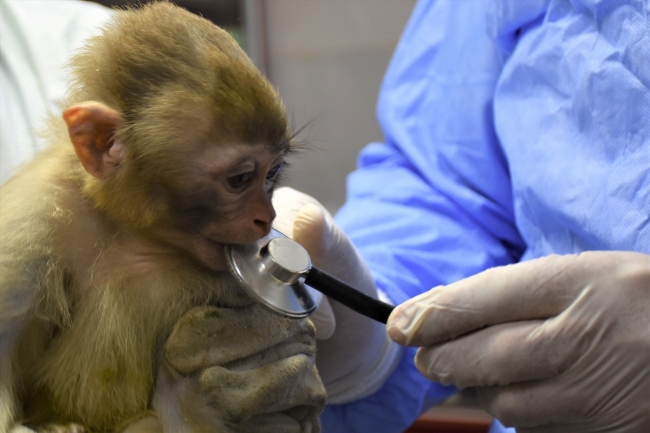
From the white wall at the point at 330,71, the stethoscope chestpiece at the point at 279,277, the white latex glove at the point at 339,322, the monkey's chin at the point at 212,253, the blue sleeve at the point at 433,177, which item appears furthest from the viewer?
the blue sleeve at the point at 433,177

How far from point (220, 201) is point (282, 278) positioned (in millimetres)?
140

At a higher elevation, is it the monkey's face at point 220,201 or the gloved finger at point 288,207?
the monkey's face at point 220,201

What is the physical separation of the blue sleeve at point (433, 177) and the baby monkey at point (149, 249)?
0.50 m

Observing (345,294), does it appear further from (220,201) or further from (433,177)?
(433,177)

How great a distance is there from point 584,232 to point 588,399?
298 mm

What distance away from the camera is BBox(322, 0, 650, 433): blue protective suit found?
982mm

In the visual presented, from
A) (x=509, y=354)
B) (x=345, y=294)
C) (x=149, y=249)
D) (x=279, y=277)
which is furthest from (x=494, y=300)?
(x=149, y=249)

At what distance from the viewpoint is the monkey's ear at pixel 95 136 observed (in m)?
0.70

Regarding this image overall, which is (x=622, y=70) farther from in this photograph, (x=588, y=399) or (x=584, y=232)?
(x=588, y=399)

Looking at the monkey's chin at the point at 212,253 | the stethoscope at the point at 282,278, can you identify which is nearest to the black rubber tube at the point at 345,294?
the stethoscope at the point at 282,278

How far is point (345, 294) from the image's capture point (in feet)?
2.47

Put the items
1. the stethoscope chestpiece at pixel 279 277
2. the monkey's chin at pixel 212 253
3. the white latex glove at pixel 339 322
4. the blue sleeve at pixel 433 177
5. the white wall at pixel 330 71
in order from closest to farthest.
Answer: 1. the stethoscope chestpiece at pixel 279 277
2. the monkey's chin at pixel 212 253
3. the white latex glove at pixel 339 322
4. the white wall at pixel 330 71
5. the blue sleeve at pixel 433 177

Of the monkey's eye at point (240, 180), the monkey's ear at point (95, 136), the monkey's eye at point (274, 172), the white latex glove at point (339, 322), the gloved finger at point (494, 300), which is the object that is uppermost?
the monkey's ear at point (95, 136)

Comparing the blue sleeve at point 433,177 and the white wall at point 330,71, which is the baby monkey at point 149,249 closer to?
the white wall at point 330,71
